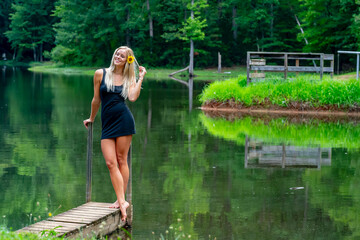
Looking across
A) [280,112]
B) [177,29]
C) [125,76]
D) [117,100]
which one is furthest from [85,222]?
[177,29]

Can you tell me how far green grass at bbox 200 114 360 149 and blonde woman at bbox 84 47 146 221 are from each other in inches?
287

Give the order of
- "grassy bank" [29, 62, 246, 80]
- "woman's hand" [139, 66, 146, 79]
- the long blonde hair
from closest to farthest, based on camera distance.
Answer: the long blonde hair < "woman's hand" [139, 66, 146, 79] < "grassy bank" [29, 62, 246, 80]

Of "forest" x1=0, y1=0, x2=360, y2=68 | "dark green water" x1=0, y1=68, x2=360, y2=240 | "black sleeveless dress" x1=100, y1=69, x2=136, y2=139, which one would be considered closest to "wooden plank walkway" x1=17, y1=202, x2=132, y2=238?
"dark green water" x1=0, y1=68, x2=360, y2=240

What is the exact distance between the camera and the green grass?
14.4 metres

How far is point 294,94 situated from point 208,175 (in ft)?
33.7

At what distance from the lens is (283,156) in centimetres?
1241

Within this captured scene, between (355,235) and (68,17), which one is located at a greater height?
(68,17)

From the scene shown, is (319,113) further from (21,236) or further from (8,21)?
(8,21)

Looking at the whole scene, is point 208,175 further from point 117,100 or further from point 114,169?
point 117,100

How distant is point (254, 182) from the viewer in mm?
10047

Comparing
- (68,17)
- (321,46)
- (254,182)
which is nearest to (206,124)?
(254,182)

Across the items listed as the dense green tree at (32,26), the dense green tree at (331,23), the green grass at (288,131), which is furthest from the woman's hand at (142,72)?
the dense green tree at (32,26)

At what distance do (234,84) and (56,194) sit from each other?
13.3 meters

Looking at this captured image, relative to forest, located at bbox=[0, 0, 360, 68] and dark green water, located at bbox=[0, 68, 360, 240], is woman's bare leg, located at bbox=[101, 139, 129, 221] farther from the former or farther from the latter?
forest, located at bbox=[0, 0, 360, 68]
